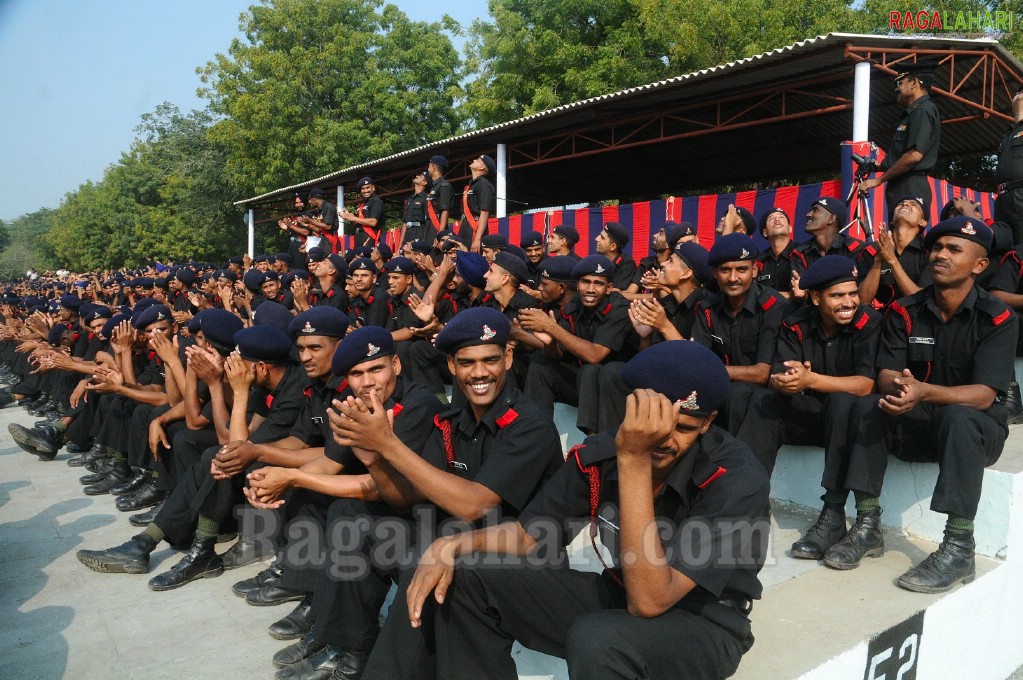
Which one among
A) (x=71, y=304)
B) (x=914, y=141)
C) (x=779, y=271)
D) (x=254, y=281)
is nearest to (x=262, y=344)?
(x=779, y=271)

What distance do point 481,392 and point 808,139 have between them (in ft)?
40.8

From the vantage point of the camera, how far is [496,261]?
5641mm

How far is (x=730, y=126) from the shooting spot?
34.5 ft

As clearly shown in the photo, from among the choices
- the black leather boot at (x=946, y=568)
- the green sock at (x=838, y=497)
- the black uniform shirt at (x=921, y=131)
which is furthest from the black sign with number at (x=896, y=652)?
the black uniform shirt at (x=921, y=131)

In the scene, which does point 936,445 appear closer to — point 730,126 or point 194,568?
point 194,568

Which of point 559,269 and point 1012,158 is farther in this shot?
point 559,269

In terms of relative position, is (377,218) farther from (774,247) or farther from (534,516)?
(534,516)

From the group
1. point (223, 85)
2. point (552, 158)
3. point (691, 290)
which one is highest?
point (223, 85)

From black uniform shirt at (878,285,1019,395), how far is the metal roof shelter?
568cm

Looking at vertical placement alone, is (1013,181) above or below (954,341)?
above

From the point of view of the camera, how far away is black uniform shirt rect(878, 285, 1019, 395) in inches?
129

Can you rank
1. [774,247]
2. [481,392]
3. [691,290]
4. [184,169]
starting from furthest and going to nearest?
[184,169]
[774,247]
[691,290]
[481,392]

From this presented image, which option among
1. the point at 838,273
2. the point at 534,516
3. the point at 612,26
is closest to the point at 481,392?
the point at 534,516

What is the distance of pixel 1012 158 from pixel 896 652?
427 centimetres
